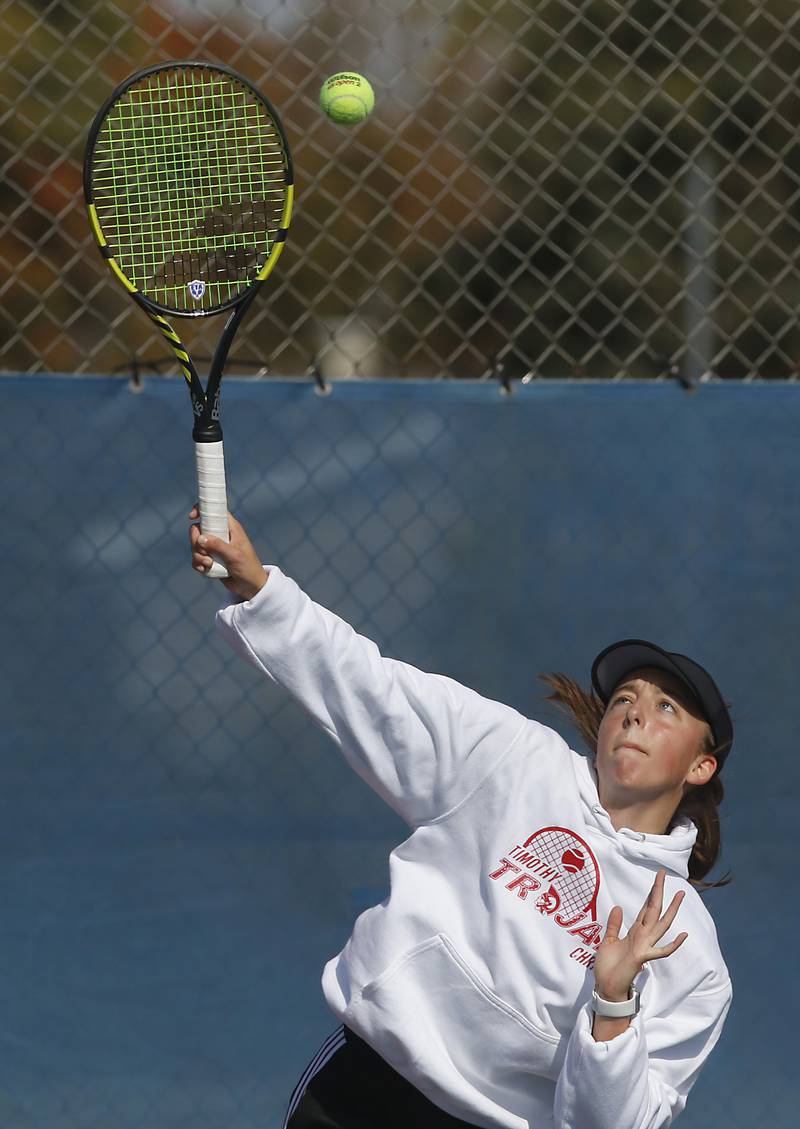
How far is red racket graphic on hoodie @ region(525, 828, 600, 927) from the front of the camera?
6.87 feet

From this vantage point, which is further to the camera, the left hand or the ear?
the ear

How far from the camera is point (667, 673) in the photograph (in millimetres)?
2260

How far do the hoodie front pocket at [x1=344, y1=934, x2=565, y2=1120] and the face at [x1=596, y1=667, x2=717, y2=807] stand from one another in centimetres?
34

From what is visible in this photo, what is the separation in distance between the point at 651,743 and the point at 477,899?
34 centimetres

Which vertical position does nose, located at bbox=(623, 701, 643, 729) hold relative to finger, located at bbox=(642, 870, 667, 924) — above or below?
above

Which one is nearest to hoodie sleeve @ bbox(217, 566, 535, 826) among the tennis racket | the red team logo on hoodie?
the red team logo on hoodie

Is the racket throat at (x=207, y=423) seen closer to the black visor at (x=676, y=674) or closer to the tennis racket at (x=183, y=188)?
the tennis racket at (x=183, y=188)

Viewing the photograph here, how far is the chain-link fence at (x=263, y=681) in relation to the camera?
3.17 metres

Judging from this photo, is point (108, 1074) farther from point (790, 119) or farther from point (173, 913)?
point (790, 119)

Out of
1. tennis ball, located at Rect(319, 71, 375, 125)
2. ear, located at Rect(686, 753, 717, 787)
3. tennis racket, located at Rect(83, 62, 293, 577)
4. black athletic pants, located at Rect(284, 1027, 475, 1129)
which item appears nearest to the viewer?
black athletic pants, located at Rect(284, 1027, 475, 1129)

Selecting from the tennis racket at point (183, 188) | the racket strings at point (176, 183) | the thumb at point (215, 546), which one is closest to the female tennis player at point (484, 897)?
the thumb at point (215, 546)

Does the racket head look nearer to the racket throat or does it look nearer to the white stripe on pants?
the racket throat

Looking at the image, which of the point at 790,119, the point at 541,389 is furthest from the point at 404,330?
the point at 541,389

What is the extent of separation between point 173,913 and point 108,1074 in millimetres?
354
